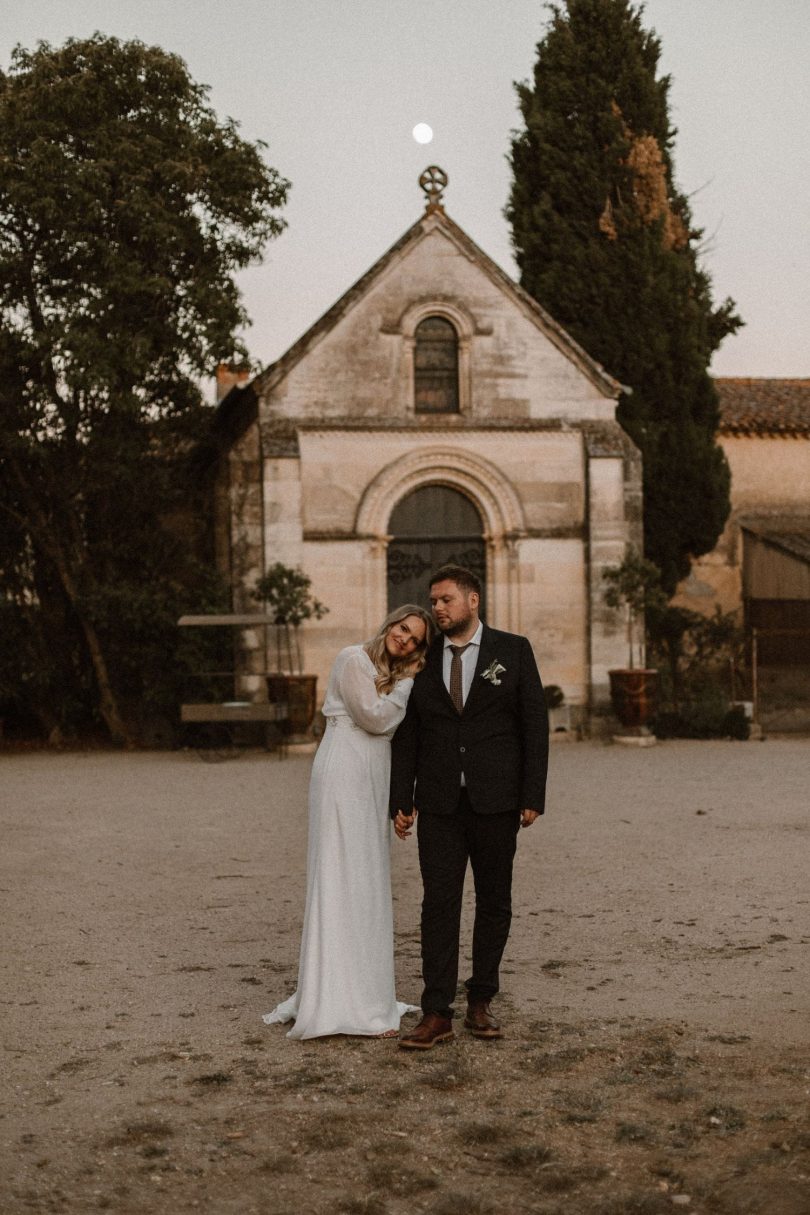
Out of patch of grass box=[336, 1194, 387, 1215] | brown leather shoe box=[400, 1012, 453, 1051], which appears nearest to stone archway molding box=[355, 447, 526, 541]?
brown leather shoe box=[400, 1012, 453, 1051]

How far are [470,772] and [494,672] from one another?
449 millimetres

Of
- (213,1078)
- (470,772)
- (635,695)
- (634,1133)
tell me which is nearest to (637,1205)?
(634,1133)

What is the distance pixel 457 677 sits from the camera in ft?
21.9

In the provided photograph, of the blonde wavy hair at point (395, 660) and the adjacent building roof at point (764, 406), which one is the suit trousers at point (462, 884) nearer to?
the blonde wavy hair at point (395, 660)

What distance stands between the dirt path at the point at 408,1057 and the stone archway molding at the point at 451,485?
40.1 feet

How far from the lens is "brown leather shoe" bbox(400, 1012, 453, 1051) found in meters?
6.19

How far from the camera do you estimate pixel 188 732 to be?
2422 centimetres

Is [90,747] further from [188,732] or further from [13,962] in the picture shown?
[13,962]

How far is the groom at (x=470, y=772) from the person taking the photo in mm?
6527

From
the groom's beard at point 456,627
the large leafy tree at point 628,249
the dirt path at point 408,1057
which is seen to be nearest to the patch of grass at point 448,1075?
the dirt path at point 408,1057

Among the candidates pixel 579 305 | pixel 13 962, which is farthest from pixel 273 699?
pixel 13 962

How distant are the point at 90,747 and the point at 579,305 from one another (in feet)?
39.3

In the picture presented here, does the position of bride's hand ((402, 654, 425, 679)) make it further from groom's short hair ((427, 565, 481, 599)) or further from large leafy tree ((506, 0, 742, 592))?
large leafy tree ((506, 0, 742, 592))

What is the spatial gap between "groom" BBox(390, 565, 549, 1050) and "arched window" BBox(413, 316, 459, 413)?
18089mm
